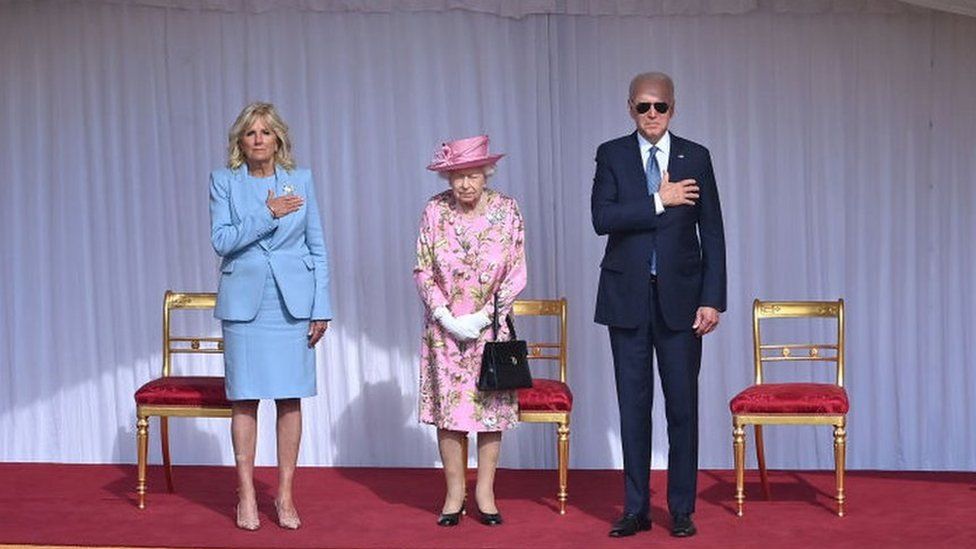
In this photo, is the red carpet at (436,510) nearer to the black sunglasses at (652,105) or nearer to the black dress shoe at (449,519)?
the black dress shoe at (449,519)

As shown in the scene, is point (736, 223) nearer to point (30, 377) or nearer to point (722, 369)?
point (722, 369)

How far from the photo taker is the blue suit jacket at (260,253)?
21.8ft

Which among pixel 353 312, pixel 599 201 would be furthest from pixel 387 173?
pixel 599 201

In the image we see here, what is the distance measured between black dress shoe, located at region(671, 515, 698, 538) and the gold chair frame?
0.63 meters

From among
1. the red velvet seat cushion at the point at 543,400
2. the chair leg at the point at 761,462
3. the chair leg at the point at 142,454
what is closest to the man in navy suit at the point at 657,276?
the red velvet seat cushion at the point at 543,400

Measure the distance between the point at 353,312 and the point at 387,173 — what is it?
634mm

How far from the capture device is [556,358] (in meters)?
7.56

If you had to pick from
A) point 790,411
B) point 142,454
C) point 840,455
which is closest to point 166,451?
point 142,454

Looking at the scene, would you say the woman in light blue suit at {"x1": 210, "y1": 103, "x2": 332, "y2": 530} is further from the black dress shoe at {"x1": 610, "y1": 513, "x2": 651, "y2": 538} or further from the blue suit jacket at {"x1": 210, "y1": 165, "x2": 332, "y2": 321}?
the black dress shoe at {"x1": 610, "y1": 513, "x2": 651, "y2": 538}

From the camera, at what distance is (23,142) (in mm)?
8461

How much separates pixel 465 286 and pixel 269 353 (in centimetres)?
73

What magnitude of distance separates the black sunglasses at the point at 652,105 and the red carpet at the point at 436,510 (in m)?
1.46

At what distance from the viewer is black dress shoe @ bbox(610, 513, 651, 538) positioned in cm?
647

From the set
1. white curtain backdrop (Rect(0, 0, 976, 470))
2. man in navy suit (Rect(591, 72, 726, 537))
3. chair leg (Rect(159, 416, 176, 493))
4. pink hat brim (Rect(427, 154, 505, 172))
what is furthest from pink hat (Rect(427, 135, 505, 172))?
chair leg (Rect(159, 416, 176, 493))
